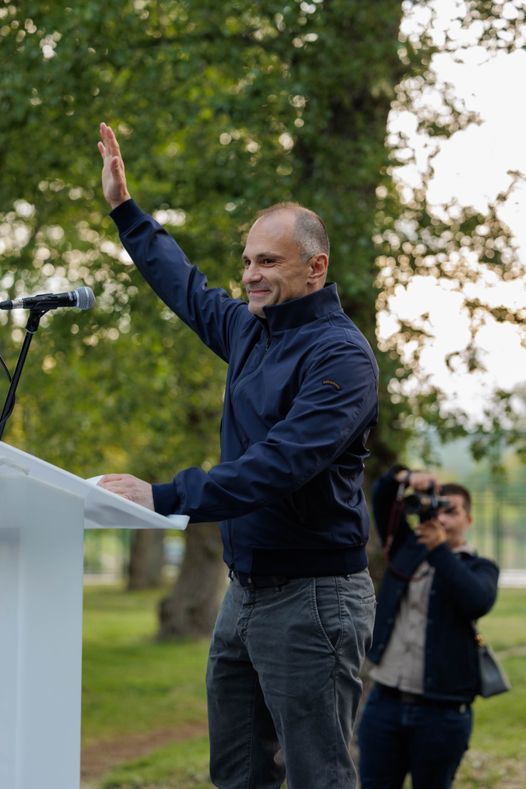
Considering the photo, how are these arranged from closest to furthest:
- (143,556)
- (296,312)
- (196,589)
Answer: (296,312) → (196,589) → (143,556)

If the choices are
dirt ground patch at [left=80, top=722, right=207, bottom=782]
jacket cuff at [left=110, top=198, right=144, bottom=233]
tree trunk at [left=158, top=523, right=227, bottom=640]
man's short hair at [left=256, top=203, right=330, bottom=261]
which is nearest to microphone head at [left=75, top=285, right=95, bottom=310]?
man's short hair at [left=256, top=203, right=330, bottom=261]

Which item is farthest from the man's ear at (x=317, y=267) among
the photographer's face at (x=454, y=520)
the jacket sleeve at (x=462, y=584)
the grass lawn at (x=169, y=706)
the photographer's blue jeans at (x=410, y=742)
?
the grass lawn at (x=169, y=706)

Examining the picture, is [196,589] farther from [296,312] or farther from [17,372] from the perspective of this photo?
[17,372]

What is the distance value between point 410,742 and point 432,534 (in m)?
0.90

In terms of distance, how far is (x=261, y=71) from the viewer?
7070 mm

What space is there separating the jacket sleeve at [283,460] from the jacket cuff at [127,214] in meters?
1.15

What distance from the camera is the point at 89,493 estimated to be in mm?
2486

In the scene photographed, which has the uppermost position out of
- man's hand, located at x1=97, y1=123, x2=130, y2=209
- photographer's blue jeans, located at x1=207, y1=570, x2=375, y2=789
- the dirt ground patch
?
man's hand, located at x1=97, y1=123, x2=130, y2=209

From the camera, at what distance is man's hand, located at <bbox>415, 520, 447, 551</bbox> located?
16.7ft

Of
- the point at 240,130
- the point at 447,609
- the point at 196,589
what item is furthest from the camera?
the point at 196,589

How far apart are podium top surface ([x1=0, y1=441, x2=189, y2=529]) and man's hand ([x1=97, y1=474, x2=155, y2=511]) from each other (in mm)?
87

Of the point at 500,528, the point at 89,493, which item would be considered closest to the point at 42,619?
the point at 89,493

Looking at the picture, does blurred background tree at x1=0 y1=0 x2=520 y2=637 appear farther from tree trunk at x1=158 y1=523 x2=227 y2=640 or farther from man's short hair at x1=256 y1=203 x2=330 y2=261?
tree trunk at x1=158 y1=523 x2=227 y2=640

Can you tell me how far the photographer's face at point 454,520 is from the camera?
531cm
